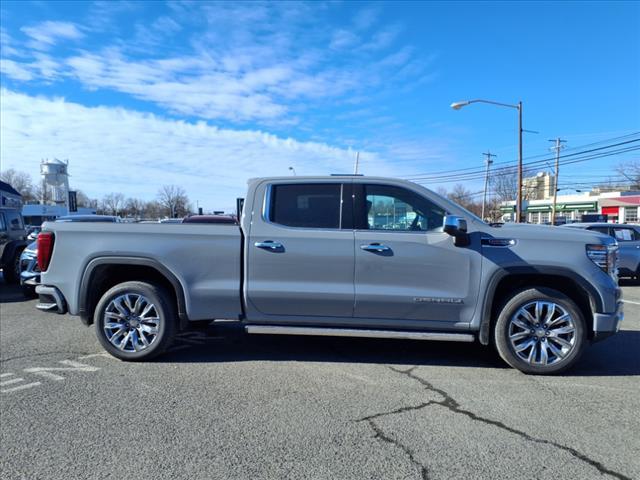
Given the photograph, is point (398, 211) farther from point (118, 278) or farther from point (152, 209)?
point (152, 209)

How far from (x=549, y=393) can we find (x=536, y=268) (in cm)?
Result: 116

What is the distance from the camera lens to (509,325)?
441 centimetres

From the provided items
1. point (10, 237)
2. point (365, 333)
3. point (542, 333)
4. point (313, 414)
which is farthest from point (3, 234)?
point (542, 333)

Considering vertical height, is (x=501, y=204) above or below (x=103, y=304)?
above

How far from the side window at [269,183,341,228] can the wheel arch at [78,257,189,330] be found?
1295 millimetres

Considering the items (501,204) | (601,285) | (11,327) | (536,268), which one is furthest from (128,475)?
(501,204)

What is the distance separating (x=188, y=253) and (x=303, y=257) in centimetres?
123

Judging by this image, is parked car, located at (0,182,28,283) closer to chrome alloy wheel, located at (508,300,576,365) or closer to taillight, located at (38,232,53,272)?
taillight, located at (38,232,53,272)

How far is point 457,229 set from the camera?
422 cm

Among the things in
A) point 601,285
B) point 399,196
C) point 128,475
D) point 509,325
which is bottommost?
point 128,475

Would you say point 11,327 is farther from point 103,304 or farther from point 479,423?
point 479,423

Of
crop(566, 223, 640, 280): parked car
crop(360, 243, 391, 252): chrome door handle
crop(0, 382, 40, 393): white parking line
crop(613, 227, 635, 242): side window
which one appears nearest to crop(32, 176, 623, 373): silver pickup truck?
crop(360, 243, 391, 252): chrome door handle

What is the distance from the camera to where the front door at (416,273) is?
444 cm

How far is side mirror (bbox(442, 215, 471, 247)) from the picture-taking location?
13.8ft
